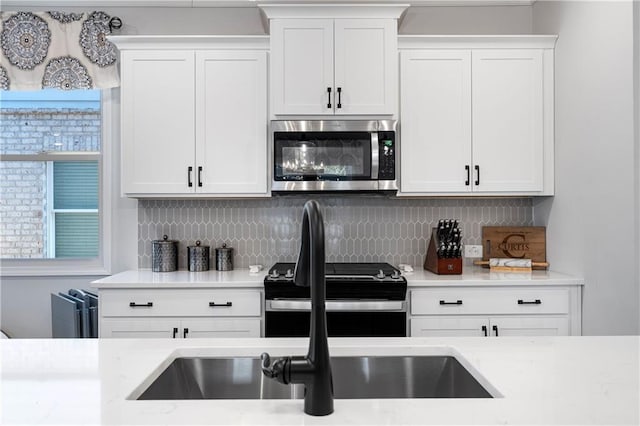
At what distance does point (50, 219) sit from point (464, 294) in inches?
112

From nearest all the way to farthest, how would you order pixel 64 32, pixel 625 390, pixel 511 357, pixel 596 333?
Result: pixel 625 390, pixel 511 357, pixel 596 333, pixel 64 32

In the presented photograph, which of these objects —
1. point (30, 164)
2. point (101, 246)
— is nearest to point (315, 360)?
point (101, 246)

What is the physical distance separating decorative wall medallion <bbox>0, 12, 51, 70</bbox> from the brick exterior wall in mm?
345

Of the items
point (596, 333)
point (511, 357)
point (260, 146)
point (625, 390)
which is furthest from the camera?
point (260, 146)

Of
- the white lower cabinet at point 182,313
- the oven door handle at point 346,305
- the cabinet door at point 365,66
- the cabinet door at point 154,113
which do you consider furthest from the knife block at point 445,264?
the cabinet door at point 154,113

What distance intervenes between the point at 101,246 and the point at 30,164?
2.57ft

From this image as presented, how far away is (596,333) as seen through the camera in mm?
2561

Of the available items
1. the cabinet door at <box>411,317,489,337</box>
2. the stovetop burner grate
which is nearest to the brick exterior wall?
the stovetop burner grate

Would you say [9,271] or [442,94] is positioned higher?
[442,94]

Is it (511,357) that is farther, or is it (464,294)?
(464,294)

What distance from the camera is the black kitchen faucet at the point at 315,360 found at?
83cm

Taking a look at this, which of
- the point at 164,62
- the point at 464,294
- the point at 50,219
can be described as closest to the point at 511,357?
the point at 464,294

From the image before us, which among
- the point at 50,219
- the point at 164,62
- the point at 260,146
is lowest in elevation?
the point at 50,219

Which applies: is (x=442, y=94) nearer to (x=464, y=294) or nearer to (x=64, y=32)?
(x=464, y=294)
